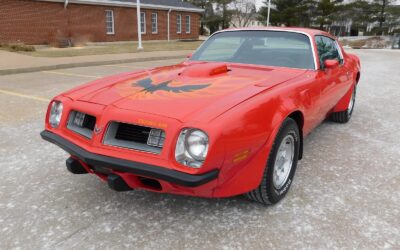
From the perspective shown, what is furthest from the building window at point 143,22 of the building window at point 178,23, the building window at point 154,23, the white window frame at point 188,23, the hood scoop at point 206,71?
the hood scoop at point 206,71

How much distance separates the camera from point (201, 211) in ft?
9.14

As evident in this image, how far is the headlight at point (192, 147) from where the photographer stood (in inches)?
84.4

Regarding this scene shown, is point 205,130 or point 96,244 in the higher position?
point 205,130

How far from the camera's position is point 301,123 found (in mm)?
3160

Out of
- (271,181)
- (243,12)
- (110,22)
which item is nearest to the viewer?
(271,181)

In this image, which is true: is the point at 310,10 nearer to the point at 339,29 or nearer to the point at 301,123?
the point at 339,29

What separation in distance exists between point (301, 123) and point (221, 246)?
139 cm

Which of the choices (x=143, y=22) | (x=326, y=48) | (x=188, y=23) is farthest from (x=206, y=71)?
(x=188, y=23)

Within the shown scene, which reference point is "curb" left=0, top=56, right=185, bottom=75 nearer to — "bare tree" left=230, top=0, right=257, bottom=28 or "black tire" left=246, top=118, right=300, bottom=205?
"black tire" left=246, top=118, right=300, bottom=205

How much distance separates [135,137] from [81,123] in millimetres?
565

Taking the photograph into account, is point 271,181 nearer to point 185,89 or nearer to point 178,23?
point 185,89

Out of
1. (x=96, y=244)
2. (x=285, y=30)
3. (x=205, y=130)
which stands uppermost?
(x=285, y=30)

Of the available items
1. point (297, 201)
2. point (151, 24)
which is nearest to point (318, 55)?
point (297, 201)

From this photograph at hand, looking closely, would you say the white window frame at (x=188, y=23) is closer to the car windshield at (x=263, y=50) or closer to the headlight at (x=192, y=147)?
the car windshield at (x=263, y=50)
